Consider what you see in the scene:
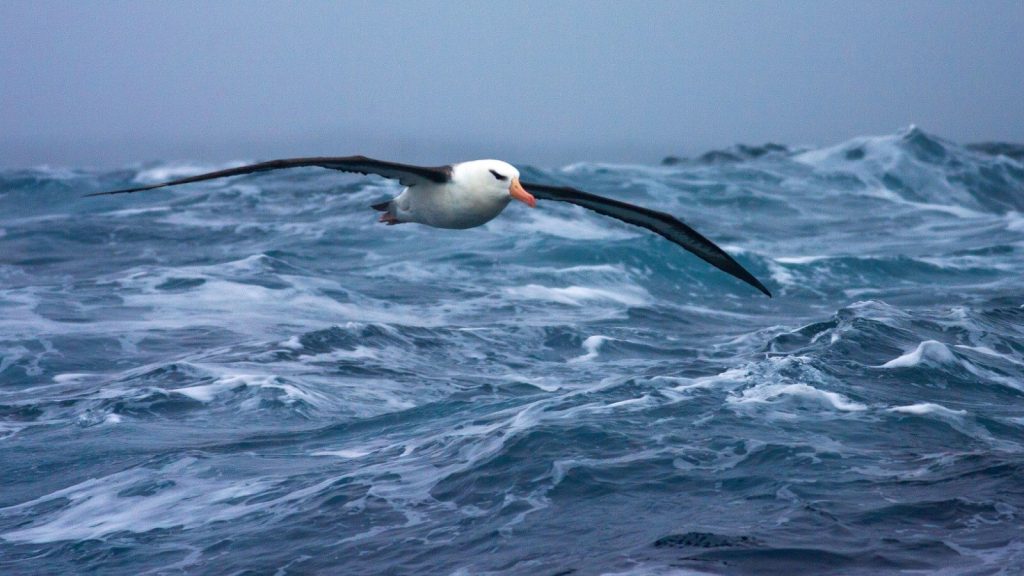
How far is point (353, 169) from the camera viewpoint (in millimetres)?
10117

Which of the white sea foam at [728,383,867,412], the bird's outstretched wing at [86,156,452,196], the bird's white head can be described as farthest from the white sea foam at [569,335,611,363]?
the bird's white head

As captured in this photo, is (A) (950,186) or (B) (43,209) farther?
(A) (950,186)

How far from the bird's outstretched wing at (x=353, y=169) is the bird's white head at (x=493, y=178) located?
0.19 metres

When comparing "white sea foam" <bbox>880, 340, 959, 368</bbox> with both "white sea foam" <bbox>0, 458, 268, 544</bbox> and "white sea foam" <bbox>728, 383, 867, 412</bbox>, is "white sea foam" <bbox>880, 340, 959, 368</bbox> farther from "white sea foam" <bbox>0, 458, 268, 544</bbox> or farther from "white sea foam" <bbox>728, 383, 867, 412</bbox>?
"white sea foam" <bbox>0, 458, 268, 544</bbox>

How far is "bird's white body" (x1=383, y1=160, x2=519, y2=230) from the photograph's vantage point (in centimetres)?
1029

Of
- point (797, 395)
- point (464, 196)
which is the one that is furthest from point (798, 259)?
point (464, 196)

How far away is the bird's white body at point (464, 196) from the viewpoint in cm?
1029

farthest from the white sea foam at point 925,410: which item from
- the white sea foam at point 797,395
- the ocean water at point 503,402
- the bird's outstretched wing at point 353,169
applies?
the bird's outstretched wing at point 353,169

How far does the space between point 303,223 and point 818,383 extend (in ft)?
55.4

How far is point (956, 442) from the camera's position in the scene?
1045 centimetres

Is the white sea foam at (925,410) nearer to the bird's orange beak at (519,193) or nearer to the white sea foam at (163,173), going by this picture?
the bird's orange beak at (519,193)

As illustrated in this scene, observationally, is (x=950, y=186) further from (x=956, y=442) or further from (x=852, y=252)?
(x=956, y=442)

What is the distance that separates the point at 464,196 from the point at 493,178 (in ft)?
1.08

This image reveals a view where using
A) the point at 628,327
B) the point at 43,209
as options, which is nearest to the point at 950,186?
the point at 628,327
